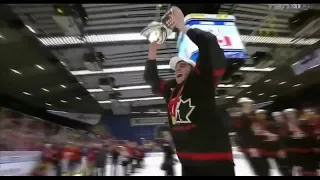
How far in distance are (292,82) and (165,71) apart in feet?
3.40

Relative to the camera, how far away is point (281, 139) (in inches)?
106

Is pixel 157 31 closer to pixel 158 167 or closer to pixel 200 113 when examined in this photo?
pixel 200 113

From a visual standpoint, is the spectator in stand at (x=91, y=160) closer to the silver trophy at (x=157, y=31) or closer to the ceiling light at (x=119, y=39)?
the ceiling light at (x=119, y=39)

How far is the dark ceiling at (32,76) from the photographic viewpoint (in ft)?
9.03

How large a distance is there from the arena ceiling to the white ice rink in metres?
0.38

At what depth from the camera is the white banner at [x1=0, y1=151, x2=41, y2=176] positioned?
266 centimetres

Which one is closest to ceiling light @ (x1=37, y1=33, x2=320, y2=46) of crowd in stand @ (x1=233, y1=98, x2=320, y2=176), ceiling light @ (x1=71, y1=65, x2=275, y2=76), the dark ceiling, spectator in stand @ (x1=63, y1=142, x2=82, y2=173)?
the dark ceiling

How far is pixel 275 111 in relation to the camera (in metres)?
2.73

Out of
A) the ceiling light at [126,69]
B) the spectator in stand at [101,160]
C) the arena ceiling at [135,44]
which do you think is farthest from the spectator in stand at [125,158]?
the ceiling light at [126,69]

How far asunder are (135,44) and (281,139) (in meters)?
1.41

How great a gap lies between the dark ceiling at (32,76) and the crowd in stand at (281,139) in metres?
1.21

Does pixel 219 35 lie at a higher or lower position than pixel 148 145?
higher

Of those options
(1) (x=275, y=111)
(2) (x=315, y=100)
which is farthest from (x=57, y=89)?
(2) (x=315, y=100)

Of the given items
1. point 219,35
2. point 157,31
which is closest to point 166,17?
point 157,31
